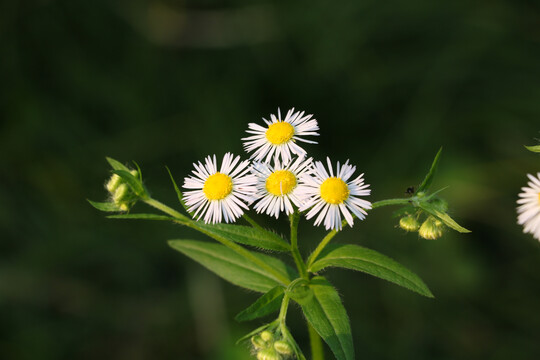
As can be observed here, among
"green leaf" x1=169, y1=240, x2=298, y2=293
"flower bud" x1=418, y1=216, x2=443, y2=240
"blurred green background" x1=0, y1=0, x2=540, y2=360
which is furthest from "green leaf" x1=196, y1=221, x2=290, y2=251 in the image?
"blurred green background" x1=0, y1=0, x2=540, y2=360

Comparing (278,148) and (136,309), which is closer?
(278,148)

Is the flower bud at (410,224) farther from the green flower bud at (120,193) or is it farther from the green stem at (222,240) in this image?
the green flower bud at (120,193)

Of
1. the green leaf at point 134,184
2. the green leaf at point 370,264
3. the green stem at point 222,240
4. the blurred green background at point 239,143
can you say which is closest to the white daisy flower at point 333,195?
the green leaf at point 370,264

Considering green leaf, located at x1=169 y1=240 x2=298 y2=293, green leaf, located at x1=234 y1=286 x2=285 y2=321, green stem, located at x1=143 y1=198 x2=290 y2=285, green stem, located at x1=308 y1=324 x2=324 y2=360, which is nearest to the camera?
green leaf, located at x1=234 y1=286 x2=285 y2=321

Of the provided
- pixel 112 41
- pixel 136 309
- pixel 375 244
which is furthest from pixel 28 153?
pixel 375 244

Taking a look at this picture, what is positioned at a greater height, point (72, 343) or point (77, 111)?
point (77, 111)

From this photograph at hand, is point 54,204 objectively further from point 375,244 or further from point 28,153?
point 375,244

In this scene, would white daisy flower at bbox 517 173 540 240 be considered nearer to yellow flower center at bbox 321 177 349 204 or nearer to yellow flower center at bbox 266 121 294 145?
yellow flower center at bbox 321 177 349 204

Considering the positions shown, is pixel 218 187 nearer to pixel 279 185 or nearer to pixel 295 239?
pixel 279 185
